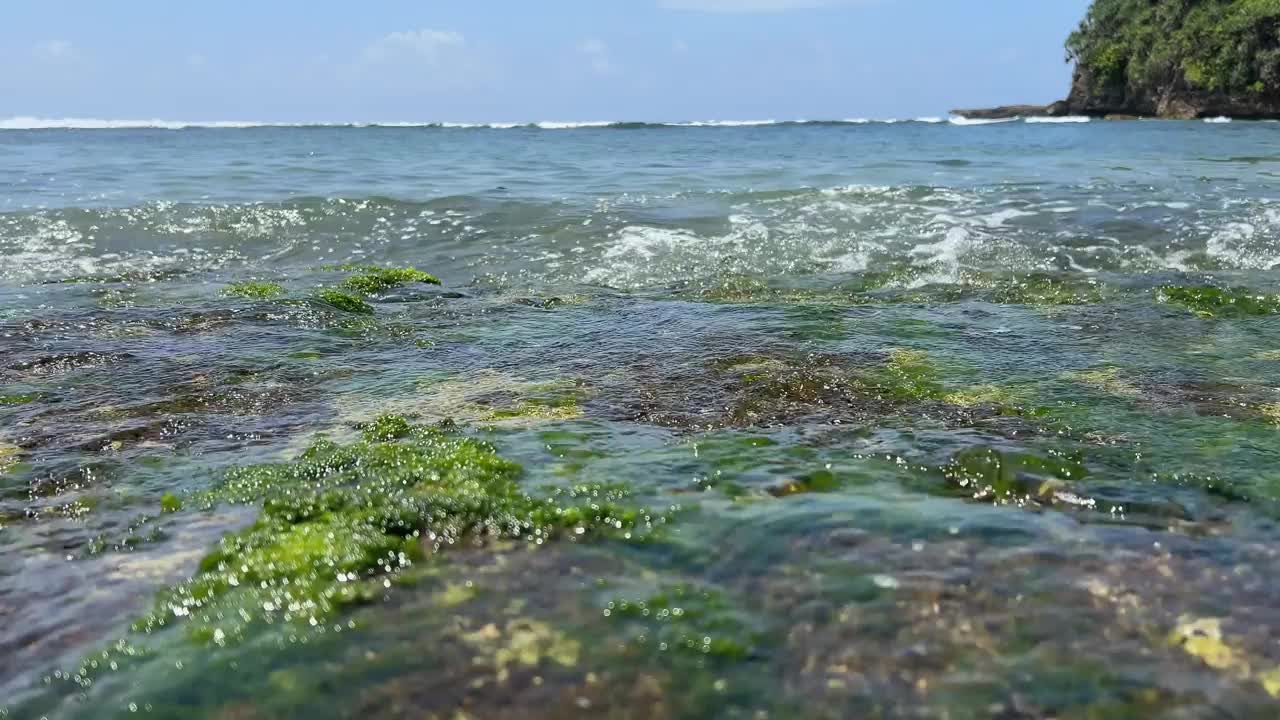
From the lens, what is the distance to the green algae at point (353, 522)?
118 inches

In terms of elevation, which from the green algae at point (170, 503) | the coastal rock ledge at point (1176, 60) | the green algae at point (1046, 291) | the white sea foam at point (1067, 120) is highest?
the coastal rock ledge at point (1176, 60)

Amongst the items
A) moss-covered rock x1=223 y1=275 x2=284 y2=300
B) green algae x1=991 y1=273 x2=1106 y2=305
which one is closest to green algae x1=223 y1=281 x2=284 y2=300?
moss-covered rock x1=223 y1=275 x2=284 y2=300

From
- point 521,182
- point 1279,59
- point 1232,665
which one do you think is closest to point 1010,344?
point 1232,665

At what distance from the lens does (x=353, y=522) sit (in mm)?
3520

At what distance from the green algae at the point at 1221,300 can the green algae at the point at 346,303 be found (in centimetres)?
665

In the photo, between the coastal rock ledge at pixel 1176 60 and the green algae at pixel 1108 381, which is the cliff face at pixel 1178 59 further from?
the green algae at pixel 1108 381

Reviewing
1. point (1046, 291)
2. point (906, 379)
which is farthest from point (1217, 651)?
point (1046, 291)

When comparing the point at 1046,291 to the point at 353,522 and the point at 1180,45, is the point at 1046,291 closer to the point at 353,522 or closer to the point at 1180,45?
the point at 353,522

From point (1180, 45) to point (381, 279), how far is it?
243ft

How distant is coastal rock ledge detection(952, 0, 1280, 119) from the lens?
5934 centimetres

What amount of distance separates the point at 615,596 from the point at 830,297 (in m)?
6.05

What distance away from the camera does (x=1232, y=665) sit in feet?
8.41

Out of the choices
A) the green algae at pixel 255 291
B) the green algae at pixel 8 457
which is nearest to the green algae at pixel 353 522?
the green algae at pixel 8 457

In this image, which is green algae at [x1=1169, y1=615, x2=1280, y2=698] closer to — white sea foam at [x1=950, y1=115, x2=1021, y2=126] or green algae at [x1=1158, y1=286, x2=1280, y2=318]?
green algae at [x1=1158, y1=286, x2=1280, y2=318]
